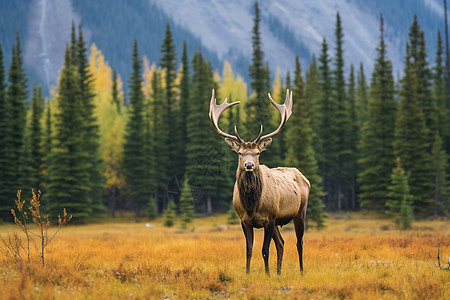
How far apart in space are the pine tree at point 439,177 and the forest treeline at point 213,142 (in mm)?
81

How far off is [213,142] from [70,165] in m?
13.1

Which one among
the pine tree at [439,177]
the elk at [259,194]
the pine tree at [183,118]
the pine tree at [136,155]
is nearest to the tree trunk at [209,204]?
the pine tree at [183,118]

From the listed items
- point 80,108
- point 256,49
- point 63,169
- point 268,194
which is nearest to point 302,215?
point 268,194

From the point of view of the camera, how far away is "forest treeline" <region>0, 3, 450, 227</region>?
37.6 m

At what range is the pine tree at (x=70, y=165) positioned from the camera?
1540 inches

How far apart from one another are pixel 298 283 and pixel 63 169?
3461 cm

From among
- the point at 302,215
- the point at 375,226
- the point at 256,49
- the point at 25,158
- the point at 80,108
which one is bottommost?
the point at 375,226

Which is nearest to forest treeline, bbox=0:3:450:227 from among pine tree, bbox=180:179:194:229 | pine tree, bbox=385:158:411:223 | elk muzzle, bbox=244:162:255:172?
pine tree, bbox=385:158:411:223

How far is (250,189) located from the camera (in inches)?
352

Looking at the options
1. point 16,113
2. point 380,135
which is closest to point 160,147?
point 16,113

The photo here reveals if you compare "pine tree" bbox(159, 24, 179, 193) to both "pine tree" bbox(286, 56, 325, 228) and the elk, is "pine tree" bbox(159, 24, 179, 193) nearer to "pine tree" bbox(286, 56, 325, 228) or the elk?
"pine tree" bbox(286, 56, 325, 228)

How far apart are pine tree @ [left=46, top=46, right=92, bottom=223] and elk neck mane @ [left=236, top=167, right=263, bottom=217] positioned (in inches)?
1262

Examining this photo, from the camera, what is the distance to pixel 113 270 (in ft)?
28.9

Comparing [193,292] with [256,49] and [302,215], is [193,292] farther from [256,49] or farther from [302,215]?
[256,49]
